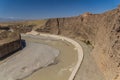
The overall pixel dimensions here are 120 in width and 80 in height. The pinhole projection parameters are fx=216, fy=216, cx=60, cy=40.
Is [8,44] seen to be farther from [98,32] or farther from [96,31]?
[98,32]

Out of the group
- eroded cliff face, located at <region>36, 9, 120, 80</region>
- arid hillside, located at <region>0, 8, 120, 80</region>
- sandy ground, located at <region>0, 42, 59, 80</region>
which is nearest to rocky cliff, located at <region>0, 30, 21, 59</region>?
sandy ground, located at <region>0, 42, 59, 80</region>

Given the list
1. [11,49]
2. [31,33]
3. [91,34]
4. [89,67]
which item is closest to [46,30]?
[31,33]

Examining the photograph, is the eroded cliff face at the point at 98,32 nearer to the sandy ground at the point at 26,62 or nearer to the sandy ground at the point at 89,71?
the sandy ground at the point at 89,71

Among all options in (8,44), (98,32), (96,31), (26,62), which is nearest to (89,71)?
(98,32)

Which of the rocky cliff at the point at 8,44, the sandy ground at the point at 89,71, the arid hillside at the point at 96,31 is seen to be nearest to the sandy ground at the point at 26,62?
the rocky cliff at the point at 8,44

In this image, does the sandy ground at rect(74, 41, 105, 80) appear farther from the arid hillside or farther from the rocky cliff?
the rocky cliff

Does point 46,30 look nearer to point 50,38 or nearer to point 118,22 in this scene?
point 50,38
